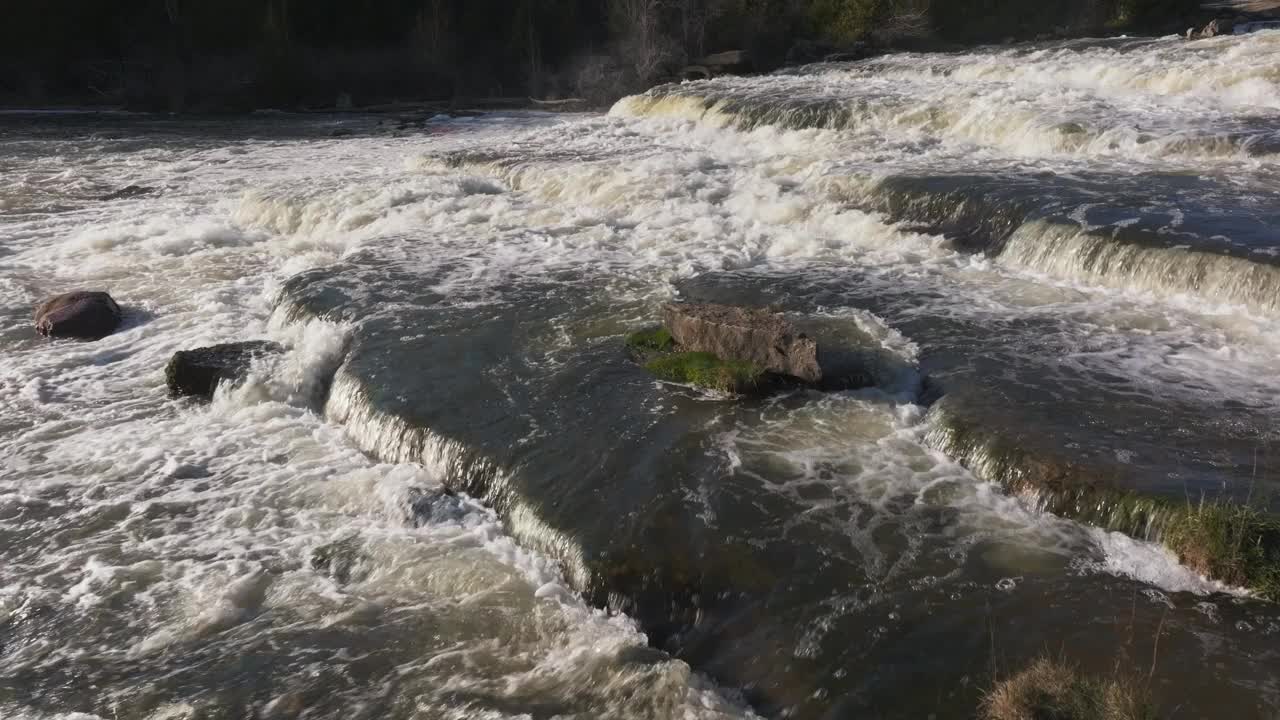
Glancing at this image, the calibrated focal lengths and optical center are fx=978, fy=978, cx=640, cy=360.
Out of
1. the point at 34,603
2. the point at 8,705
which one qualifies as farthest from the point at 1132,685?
the point at 34,603

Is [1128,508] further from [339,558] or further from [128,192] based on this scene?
[128,192]

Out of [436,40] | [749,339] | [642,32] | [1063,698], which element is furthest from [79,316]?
[436,40]

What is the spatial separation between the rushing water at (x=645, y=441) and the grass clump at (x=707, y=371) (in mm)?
196

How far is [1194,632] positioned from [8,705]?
23.2 feet

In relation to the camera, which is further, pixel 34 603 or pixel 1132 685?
pixel 34 603

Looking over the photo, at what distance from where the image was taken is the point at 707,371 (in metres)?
9.23

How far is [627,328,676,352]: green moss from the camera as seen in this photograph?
10.0 m

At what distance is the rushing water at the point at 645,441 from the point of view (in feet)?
19.3

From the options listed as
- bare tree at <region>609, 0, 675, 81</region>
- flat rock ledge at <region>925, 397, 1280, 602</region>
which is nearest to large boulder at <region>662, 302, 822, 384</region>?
flat rock ledge at <region>925, 397, 1280, 602</region>

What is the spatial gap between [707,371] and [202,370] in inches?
214

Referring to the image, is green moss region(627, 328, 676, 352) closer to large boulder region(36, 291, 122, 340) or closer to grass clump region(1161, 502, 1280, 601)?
grass clump region(1161, 502, 1280, 601)

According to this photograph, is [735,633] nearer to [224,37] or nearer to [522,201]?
[522,201]

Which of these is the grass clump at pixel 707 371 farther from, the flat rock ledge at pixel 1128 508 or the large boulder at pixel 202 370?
the large boulder at pixel 202 370

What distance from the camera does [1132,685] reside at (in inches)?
203
